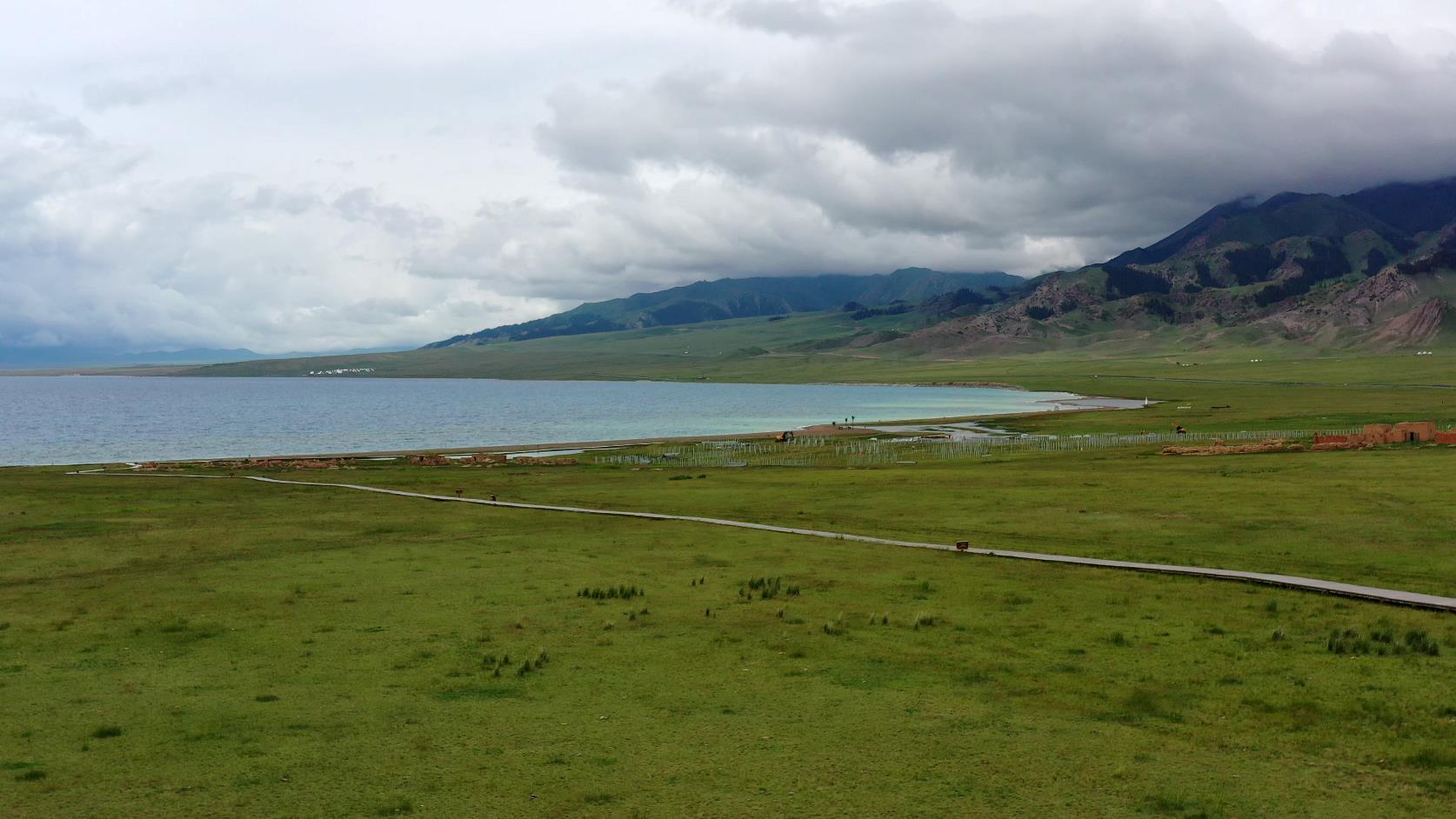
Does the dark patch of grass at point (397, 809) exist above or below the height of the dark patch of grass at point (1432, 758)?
above

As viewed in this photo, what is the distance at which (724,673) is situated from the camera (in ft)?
76.1

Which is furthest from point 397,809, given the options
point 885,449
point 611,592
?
point 885,449

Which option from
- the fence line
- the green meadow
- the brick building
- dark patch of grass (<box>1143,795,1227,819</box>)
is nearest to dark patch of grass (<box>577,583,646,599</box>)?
the green meadow

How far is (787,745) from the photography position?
722 inches

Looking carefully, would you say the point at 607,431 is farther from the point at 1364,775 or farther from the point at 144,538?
the point at 1364,775

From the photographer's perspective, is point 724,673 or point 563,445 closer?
point 724,673

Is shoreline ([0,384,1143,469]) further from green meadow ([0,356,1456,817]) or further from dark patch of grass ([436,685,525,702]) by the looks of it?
dark patch of grass ([436,685,525,702])

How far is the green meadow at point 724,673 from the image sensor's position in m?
16.4

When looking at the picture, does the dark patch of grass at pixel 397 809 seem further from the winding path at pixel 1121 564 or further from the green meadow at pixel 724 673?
the winding path at pixel 1121 564

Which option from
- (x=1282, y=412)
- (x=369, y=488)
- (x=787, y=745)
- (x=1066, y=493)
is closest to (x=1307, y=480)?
(x=1066, y=493)

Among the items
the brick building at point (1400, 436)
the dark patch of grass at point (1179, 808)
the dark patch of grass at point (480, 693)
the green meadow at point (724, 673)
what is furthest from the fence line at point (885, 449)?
the dark patch of grass at point (1179, 808)

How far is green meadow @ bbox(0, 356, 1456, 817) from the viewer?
53.8 feet

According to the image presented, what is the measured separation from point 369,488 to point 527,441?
243 feet

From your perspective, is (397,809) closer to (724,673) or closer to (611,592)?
(724,673)
